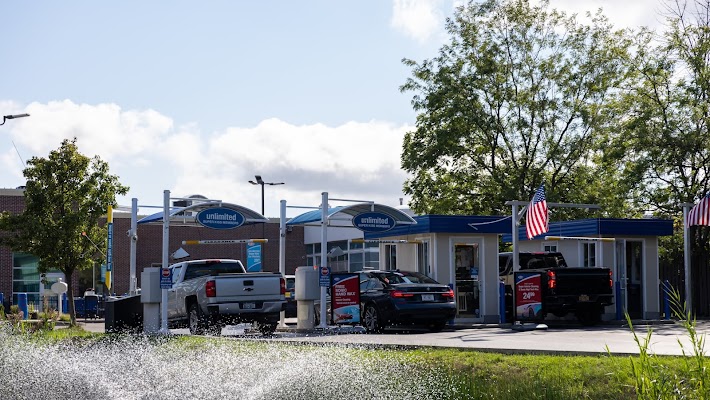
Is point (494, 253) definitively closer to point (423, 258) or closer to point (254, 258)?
point (423, 258)

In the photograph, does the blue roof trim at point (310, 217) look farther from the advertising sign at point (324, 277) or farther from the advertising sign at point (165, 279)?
the advertising sign at point (165, 279)

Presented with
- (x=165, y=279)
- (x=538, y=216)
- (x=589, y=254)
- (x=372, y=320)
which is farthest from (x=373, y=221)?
(x=589, y=254)

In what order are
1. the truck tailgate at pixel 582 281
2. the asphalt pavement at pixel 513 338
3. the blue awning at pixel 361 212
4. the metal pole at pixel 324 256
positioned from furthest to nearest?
the blue awning at pixel 361 212 → the truck tailgate at pixel 582 281 → the metal pole at pixel 324 256 → the asphalt pavement at pixel 513 338

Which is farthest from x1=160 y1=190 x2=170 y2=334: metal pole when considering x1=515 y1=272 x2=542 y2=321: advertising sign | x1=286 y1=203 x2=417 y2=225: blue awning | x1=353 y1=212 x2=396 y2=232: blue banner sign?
x1=515 y1=272 x2=542 y2=321: advertising sign

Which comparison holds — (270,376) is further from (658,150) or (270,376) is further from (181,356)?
(658,150)

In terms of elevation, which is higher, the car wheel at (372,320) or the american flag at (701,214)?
the american flag at (701,214)

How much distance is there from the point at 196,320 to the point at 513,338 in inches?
296

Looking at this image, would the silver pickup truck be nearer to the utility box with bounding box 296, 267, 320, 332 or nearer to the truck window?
the truck window

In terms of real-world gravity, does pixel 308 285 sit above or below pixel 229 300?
above

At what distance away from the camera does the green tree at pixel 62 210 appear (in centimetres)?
3225

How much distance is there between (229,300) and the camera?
22.9m

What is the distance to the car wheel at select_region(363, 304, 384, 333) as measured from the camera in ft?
79.2

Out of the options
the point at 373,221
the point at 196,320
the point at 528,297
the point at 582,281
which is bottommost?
the point at 196,320

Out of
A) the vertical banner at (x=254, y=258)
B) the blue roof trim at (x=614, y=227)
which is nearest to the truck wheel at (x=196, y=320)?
the blue roof trim at (x=614, y=227)
